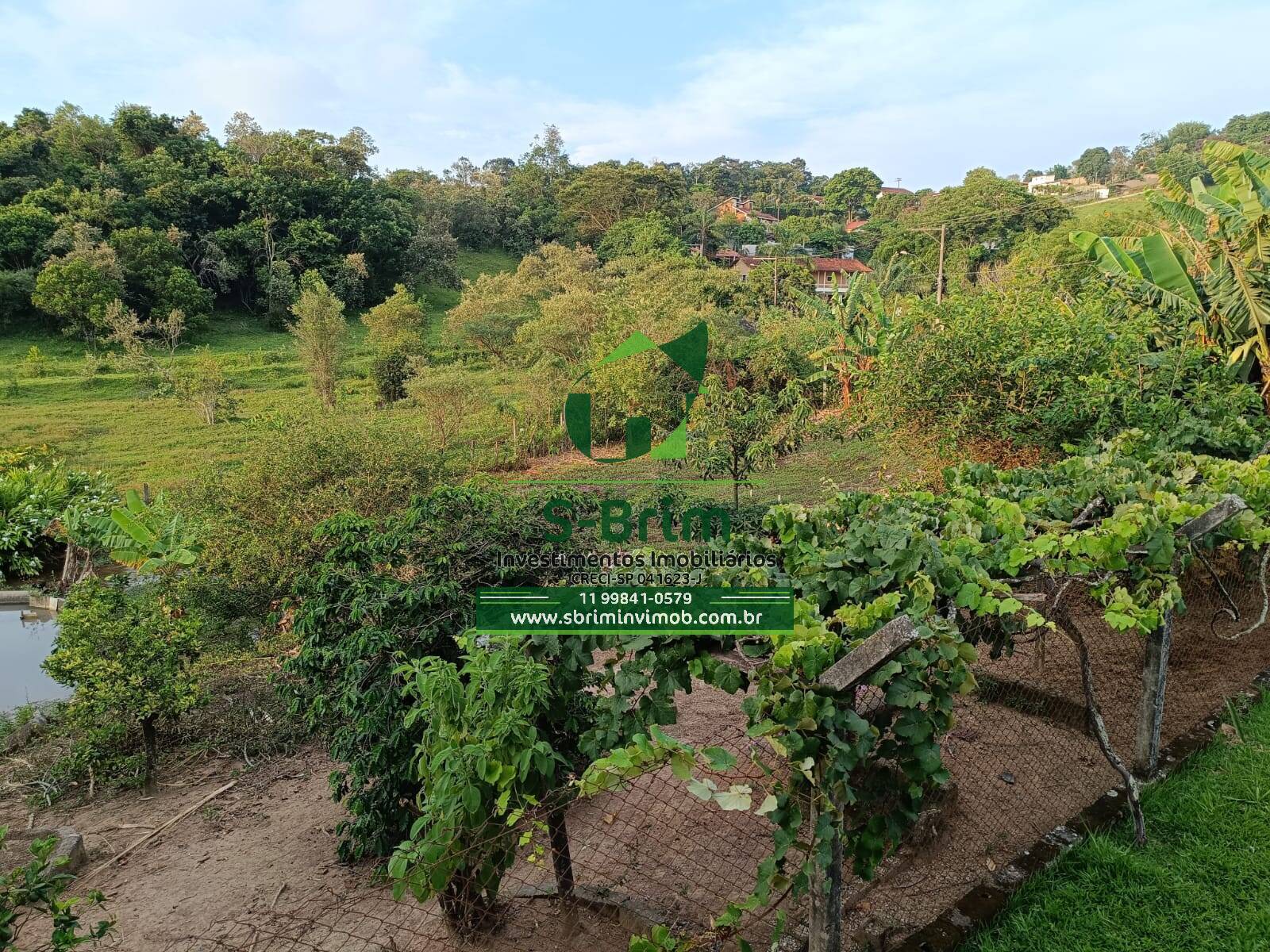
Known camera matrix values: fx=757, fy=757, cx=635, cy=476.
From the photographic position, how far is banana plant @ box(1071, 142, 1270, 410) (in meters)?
6.67

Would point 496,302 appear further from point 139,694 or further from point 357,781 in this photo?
point 357,781

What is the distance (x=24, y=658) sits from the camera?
715 centimetres

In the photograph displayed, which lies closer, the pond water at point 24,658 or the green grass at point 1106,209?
the pond water at point 24,658

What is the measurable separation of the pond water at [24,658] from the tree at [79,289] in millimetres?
16157

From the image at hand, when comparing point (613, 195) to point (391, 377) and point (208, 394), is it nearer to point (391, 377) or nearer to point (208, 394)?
point (391, 377)

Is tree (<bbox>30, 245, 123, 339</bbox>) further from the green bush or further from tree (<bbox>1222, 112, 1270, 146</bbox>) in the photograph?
tree (<bbox>1222, 112, 1270, 146</bbox>)

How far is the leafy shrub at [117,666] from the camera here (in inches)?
162

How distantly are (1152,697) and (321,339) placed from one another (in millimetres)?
17153

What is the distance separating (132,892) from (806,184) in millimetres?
80169

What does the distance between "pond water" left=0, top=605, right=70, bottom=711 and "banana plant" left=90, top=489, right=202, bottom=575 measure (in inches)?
67.6

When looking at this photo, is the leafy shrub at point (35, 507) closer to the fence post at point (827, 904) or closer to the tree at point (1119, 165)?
the fence post at point (827, 904)

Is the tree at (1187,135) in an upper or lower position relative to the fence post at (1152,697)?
upper

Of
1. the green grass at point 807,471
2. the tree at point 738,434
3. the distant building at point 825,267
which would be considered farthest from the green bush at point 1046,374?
the distant building at point 825,267

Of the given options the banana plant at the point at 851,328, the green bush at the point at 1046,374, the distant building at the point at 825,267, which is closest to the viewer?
the green bush at the point at 1046,374
